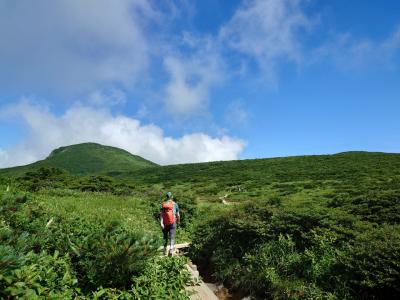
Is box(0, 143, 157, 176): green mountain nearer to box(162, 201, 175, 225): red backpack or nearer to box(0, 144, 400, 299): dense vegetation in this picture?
box(162, 201, 175, 225): red backpack

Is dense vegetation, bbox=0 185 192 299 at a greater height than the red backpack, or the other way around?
the red backpack

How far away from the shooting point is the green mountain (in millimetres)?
138250

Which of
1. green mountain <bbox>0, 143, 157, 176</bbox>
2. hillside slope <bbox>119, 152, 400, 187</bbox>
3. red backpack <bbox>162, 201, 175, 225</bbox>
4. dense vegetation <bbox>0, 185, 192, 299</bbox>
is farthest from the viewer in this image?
green mountain <bbox>0, 143, 157, 176</bbox>

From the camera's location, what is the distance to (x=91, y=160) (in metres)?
155

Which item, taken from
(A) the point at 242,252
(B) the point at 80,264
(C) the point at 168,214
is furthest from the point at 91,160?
(B) the point at 80,264

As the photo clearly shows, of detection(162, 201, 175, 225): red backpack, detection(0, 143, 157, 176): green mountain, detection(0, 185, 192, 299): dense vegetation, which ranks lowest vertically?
detection(0, 185, 192, 299): dense vegetation

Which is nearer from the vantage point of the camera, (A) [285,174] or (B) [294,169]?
(A) [285,174]

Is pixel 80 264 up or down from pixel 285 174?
down

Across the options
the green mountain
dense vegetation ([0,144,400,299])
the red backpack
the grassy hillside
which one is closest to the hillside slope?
the grassy hillside

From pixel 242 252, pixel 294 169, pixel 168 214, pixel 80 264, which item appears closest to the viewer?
pixel 80 264

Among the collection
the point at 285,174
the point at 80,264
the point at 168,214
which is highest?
the point at 285,174

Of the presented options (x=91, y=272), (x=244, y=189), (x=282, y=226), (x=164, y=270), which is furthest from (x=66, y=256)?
(x=244, y=189)

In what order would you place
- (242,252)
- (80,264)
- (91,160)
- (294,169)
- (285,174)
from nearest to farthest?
(80,264), (242,252), (285,174), (294,169), (91,160)

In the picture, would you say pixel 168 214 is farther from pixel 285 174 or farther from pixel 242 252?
pixel 285 174
